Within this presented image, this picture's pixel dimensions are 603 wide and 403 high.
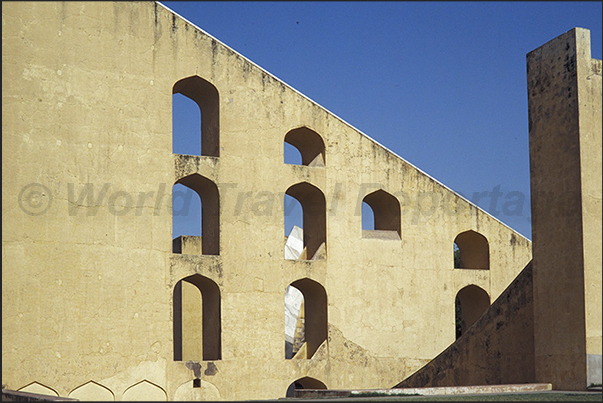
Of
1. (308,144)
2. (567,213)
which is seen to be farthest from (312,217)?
(567,213)

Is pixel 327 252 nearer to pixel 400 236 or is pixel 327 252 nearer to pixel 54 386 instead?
pixel 400 236

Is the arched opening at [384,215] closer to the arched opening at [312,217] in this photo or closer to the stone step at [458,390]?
the arched opening at [312,217]

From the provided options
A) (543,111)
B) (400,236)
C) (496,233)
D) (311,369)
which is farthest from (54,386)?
(496,233)

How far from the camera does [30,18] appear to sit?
526 inches

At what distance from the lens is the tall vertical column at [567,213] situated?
1026 centimetres

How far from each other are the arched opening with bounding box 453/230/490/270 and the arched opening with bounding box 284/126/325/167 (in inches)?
142

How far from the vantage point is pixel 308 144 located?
16.1 meters

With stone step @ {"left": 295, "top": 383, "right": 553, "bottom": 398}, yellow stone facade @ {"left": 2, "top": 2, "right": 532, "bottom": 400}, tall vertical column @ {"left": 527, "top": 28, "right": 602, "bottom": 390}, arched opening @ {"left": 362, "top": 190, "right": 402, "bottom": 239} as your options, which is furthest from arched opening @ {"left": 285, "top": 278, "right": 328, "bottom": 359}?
tall vertical column @ {"left": 527, "top": 28, "right": 602, "bottom": 390}

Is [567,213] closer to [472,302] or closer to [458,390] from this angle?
[458,390]

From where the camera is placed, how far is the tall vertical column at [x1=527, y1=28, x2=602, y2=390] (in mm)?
10258

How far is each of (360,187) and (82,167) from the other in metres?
5.24

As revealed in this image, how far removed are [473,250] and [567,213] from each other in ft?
23.2

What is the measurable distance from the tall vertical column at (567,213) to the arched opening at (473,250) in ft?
19.5

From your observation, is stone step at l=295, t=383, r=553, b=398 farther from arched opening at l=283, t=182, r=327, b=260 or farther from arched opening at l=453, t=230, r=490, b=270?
arched opening at l=453, t=230, r=490, b=270
